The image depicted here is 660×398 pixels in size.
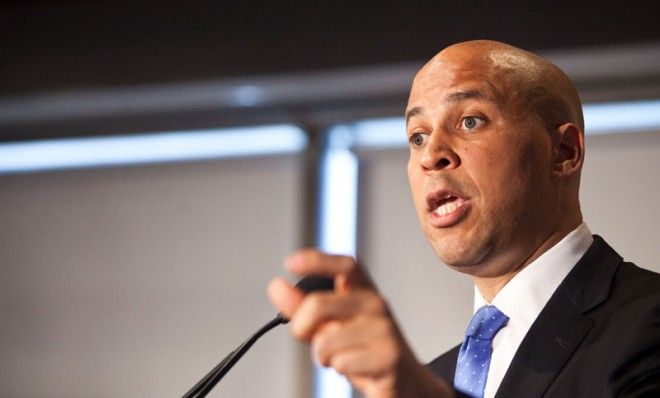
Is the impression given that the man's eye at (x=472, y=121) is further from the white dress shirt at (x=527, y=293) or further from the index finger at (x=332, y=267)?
the index finger at (x=332, y=267)

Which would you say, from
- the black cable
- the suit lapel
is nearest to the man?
the suit lapel

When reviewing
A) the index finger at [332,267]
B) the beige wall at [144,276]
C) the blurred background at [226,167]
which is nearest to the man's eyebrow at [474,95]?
the index finger at [332,267]

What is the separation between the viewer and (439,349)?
3.36 metres

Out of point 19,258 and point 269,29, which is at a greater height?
point 269,29

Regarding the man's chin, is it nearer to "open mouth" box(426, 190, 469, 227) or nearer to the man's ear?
"open mouth" box(426, 190, 469, 227)

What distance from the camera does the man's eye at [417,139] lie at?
186 cm

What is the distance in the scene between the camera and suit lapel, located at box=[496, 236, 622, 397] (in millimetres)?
1556

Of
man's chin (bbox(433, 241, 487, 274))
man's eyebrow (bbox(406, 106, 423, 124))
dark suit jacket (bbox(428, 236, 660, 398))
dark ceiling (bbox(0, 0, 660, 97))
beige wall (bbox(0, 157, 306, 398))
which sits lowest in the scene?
dark suit jacket (bbox(428, 236, 660, 398))

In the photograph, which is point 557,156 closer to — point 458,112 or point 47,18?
point 458,112

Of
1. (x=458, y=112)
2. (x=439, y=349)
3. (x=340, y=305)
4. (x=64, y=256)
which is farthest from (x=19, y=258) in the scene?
(x=340, y=305)

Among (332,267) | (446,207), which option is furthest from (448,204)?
(332,267)

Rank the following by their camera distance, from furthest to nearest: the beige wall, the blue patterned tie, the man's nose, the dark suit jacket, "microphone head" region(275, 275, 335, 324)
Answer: the beige wall → the man's nose → the blue patterned tie → the dark suit jacket → "microphone head" region(275, 275, 335, 324)

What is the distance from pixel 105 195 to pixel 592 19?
1.78 metres

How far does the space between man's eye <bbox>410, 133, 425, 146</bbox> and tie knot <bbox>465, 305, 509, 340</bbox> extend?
0.31m
